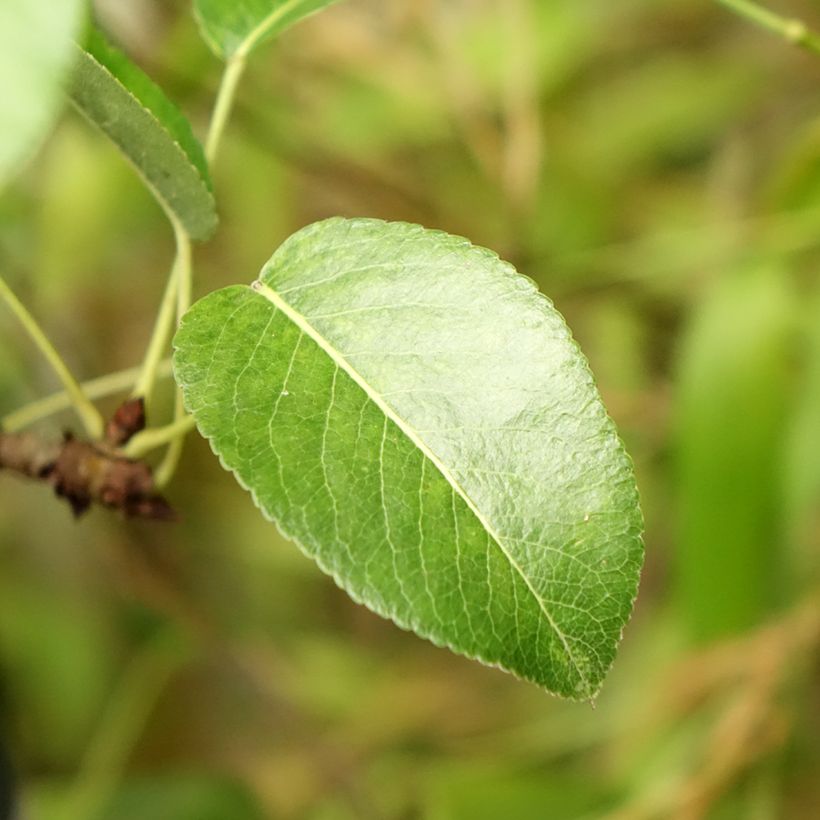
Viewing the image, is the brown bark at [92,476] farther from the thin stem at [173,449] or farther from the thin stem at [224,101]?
the thin stem at [224,101]

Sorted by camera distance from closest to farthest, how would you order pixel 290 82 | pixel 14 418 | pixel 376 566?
pixel 376 566 < pixel 14 418 < pixel 290 82

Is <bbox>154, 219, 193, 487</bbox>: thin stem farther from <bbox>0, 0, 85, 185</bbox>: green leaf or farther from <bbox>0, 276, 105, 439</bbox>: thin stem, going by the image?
<bbox>0, 0, 85, 185</bbox>: green leaf

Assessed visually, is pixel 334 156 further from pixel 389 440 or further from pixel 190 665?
pixel 389 440

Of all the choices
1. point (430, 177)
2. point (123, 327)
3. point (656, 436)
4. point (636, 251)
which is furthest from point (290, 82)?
point (656, 436)

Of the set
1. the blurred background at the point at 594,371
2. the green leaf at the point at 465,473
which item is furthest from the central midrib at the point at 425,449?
the blurred background at the point at 594,371

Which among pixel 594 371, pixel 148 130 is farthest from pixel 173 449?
pixel 594 371
